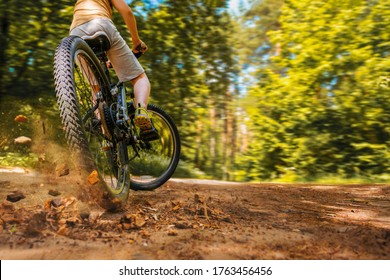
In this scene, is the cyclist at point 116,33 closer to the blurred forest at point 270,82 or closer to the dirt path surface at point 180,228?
the dirt path surface at point 180,228

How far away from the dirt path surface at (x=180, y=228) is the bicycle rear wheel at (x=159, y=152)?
24 centimetres

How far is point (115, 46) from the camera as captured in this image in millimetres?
3229

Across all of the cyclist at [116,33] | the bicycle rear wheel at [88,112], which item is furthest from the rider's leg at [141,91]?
the bicycle rear wheel at [88,112]

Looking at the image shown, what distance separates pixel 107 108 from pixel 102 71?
0.29 m

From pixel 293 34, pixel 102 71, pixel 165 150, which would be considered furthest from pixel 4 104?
pixel 293 34

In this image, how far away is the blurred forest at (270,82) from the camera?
6055 millimetres

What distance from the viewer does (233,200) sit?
366cm

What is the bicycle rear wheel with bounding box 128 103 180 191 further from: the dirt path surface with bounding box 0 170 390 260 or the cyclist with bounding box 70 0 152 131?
the cyclist with bounding box 70 0 152 131

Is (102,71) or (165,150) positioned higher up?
(102,71)

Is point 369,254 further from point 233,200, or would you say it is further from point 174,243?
point 233,200

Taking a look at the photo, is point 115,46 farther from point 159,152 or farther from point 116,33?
point 159,152

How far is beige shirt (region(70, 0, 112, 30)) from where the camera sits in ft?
9.96

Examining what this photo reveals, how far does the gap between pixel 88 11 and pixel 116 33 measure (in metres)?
0.26

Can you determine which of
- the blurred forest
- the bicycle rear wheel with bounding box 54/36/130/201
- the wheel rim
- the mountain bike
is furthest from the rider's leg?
the blurred forest
